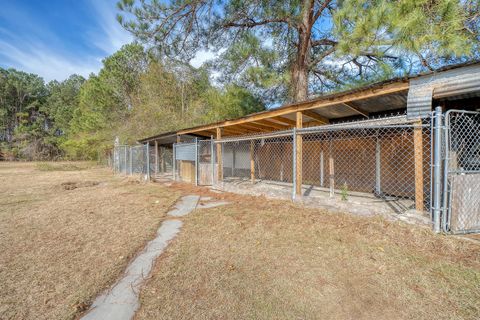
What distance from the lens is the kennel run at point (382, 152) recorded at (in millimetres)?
3031

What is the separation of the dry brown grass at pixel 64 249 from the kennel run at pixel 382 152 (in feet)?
10.6

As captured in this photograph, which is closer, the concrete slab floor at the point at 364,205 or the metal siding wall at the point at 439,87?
the metal siding wall at the point at 439,87

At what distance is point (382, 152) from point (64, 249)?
6846 millimetres

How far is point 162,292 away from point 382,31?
602cm

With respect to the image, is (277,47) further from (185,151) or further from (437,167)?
(437,167)

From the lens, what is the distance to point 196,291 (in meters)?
2.12

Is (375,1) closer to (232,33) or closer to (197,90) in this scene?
(232,33)

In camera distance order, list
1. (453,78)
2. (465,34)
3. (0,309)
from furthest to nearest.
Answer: (465,34) < (453,78) < (0,309)

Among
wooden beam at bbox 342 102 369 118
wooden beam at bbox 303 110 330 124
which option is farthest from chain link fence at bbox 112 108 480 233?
wooden beam at bbox 342 102 369 118

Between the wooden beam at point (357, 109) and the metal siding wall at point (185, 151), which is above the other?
the wooden beam at point (357, 109)

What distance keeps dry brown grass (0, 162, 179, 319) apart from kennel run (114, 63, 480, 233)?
322 cm

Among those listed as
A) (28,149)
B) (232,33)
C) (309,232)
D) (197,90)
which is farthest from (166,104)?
(28,149)

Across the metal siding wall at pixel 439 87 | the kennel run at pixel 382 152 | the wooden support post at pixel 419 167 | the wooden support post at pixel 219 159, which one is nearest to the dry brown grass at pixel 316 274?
the wooden support post at pixel 419 167

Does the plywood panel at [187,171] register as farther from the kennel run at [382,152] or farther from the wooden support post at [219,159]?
the wooden support post at [219,159]
